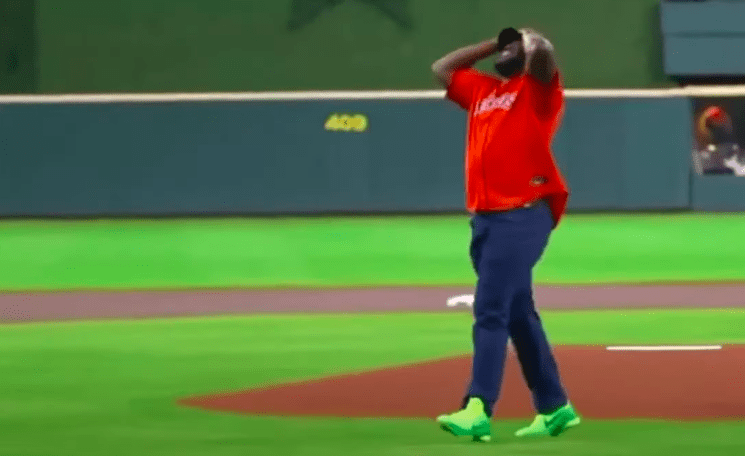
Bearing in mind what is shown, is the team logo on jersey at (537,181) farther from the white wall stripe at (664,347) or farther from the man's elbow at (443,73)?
the white wall stripe at (664,347)

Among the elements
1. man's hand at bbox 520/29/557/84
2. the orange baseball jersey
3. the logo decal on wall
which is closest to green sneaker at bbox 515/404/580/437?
the orange baseball jersey

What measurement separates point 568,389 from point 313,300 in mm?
6760

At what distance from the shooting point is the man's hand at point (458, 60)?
8352mm

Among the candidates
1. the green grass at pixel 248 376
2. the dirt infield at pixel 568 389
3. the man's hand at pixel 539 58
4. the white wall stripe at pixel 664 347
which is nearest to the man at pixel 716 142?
the green grass at pixel 248 376

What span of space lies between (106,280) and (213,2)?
1402 cm

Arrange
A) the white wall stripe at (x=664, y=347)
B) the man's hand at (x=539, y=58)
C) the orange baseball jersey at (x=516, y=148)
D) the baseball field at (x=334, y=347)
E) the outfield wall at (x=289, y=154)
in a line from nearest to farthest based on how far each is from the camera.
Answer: the man's hand at (x=539, y=58)
the orange baseball jersey at (x=516, y=148)
the baseball field at (x=334, y=347)
the white wall stripe at (x=664, y=347)
the outfield wall at (x=289, y=154)

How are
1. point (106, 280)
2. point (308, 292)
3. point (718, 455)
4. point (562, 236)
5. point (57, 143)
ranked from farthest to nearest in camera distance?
point (57, 143), point (562, 236), point (106, 280), point (308, 292), point (718, 455)

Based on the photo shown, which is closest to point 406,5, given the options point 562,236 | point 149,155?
point 149,155

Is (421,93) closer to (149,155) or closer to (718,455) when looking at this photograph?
(149,155)

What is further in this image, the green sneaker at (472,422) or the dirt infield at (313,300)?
the dirt infield at (313,300)

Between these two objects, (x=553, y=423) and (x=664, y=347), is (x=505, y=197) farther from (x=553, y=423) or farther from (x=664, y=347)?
(x=664, y=347)

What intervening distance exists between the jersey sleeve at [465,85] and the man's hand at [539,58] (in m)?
0.40

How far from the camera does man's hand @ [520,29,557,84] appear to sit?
7902 mm

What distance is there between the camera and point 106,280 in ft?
65.1
